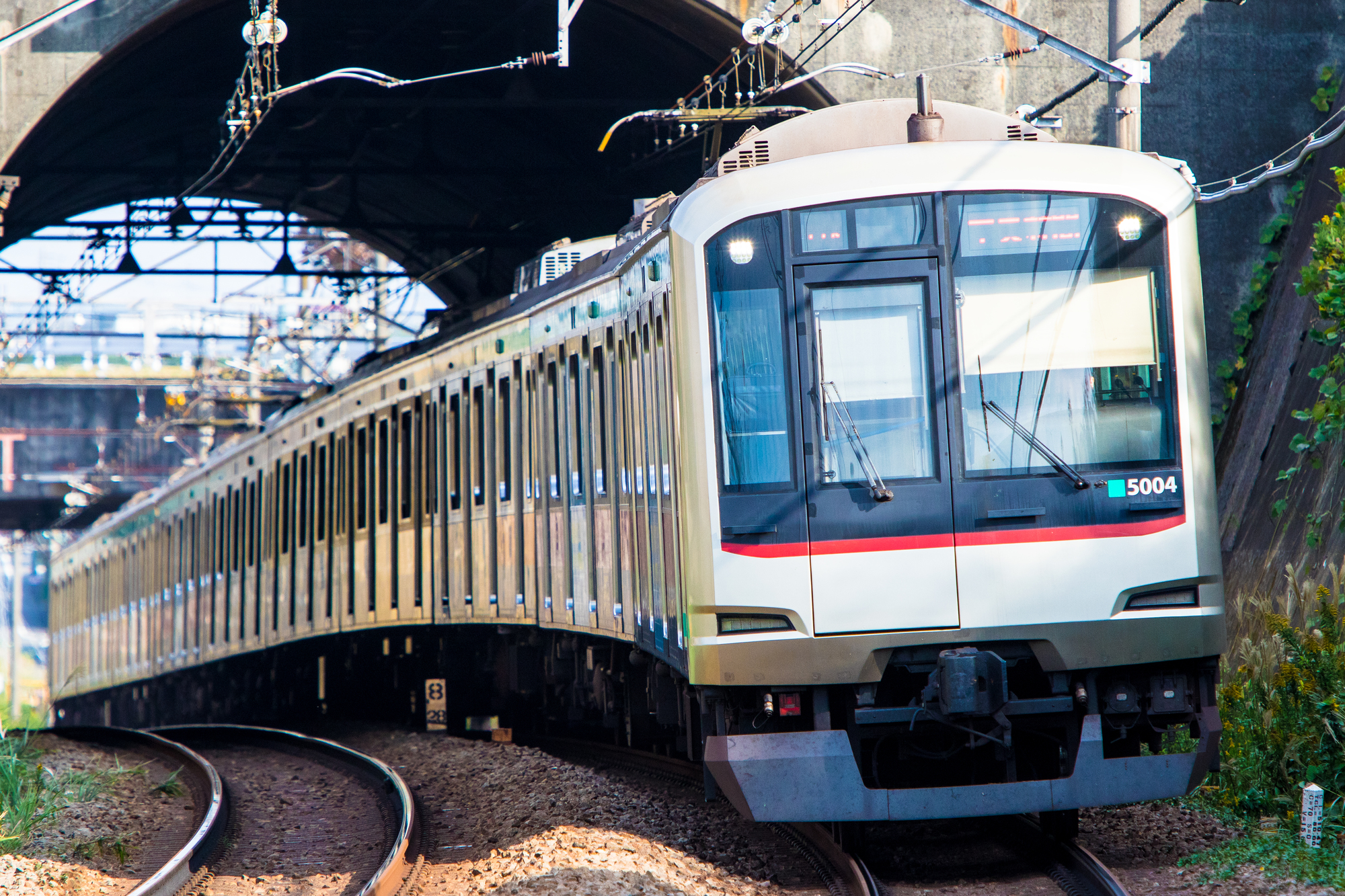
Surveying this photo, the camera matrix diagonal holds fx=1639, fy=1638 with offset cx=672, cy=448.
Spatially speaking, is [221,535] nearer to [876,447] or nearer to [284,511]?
[284,511]

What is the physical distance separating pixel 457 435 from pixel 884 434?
22.7 feet

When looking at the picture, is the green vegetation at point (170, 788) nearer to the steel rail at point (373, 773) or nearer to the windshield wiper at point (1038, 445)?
the steel rail at point (373, 773)

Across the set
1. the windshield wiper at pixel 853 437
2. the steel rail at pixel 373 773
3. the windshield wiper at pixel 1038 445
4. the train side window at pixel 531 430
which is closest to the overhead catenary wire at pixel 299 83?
the train side window at pixel 531 430

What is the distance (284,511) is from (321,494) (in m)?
1.53

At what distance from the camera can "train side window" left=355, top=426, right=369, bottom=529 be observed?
15.7 m

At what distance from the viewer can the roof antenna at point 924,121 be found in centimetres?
754

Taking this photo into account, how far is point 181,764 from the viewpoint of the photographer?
13781 mm

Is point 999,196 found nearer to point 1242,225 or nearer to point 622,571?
point 622,571

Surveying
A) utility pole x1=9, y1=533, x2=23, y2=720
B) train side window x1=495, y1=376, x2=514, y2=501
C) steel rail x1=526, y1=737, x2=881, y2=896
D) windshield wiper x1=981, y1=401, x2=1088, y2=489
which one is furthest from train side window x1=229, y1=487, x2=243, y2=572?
windshield wiper x1=981, y1=401, x2=1088, y2=489

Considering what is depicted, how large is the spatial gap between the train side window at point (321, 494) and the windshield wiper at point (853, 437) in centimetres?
1099

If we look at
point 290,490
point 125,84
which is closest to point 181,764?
point 290,490

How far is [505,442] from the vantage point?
1209 centimetres

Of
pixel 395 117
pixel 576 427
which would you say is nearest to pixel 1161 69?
pixel 576 427

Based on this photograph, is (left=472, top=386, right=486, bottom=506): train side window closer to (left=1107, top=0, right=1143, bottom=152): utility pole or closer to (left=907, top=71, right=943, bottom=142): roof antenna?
(left=1107, top=0, right=1143, bottom=152): utility pole
